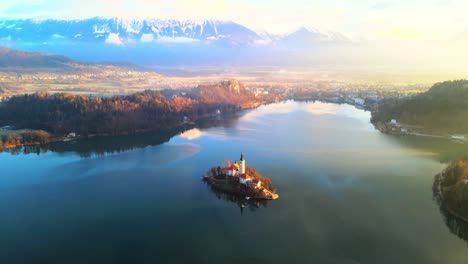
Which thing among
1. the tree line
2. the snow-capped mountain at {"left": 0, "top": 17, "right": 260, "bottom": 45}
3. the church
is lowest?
the church

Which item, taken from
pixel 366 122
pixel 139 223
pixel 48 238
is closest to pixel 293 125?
pixel 366 122

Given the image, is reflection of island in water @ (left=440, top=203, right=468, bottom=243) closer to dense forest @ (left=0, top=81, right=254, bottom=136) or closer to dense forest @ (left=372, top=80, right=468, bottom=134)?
dense forest @ (left=372, top=80, right=468, bottom=134)

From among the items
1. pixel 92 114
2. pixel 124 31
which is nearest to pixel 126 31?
pixel 124 31

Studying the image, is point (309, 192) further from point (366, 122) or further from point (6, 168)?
point (366, 122)

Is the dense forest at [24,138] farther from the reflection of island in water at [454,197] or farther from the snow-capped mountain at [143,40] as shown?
the snow-capped mountain at [143,40]

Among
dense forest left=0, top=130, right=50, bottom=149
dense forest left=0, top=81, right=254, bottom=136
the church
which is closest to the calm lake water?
the church

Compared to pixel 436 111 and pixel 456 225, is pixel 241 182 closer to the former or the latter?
pixel 456 225
